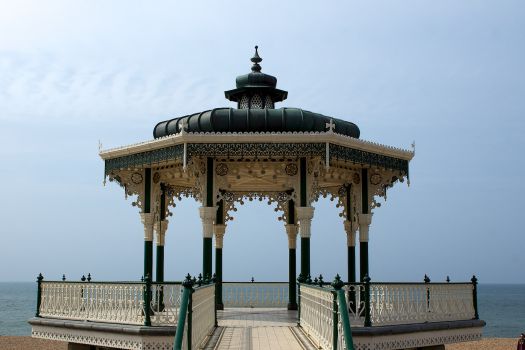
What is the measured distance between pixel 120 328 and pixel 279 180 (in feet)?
23.4

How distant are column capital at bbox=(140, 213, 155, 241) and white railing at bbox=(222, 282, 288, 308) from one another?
430 centimetres

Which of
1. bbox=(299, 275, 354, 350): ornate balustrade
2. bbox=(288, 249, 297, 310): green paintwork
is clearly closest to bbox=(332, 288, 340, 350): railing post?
bbox=(299, 275, 354, 350): ornate balustrade

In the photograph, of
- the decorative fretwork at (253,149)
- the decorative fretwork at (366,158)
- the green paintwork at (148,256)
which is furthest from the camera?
the green paintwork at (148,256)

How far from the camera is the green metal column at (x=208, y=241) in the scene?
1444cm

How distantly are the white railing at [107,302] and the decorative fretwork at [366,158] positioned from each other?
4.99 metres

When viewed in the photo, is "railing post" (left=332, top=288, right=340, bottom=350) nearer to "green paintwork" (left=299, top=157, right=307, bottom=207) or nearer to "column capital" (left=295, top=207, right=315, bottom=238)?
"column capital" (left=295, top=207, right=315, bottom=238)

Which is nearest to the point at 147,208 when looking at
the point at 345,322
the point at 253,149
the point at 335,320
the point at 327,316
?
the point at 253,149

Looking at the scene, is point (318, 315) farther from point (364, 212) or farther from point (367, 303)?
point (364, 212)

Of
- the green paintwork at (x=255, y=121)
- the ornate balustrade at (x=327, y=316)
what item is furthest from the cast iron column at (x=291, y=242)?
the ornate balustrade at (x=327, y=316)

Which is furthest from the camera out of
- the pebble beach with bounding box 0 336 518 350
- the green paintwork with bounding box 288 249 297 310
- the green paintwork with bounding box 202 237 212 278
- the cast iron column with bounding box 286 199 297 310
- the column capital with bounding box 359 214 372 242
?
the pebble beach with bounding box 0 336 518 350

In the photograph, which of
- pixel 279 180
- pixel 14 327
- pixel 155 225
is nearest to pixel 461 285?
pixel 279 180

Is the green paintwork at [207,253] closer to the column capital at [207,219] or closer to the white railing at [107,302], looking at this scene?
the column capital at [207,219]

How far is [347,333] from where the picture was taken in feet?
23.2

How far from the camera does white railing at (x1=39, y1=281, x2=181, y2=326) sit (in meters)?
11.8
